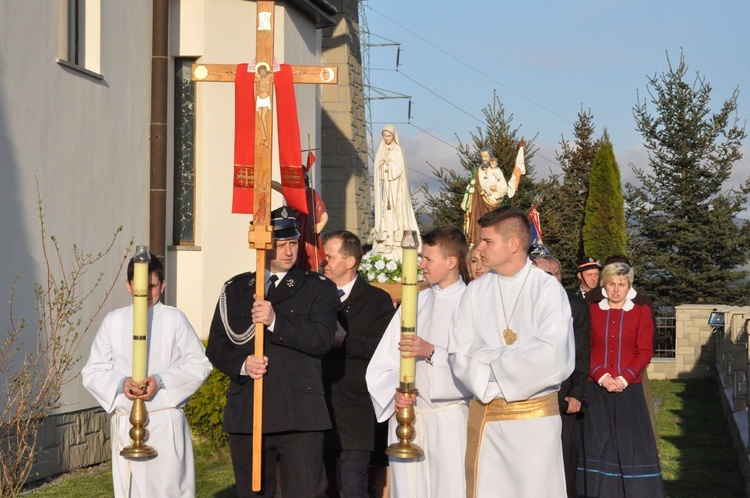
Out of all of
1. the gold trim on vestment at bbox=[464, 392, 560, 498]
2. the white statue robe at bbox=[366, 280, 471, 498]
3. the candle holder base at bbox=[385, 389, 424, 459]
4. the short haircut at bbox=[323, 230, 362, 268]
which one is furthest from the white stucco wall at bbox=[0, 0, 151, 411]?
the gold trim on vestment at bbox=[464, 392, 560, 498]

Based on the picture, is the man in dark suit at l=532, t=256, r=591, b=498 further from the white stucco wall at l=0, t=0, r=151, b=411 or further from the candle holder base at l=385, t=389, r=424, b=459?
the white stucco wall at l=0, t=0, r=151, b=411

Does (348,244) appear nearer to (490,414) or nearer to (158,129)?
(490,414)

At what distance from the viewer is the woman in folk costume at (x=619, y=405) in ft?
28.5

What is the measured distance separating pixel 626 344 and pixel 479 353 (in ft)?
11.6

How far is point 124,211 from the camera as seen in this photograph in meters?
12.9

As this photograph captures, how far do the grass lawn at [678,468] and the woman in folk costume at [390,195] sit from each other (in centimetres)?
476

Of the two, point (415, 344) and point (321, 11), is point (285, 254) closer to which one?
point (415, 344)

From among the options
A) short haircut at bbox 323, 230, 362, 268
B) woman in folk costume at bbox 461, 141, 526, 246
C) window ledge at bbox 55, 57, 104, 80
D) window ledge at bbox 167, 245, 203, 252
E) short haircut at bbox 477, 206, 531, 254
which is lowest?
window ledge at bbox 167, 245, 203, 252

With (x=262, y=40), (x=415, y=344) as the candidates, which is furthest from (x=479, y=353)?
(x=262, y=40)

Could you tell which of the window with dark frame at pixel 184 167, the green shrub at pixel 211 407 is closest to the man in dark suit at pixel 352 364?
the green shrub at pixel 211 407

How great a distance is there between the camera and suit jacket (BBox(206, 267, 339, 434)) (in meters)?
6.30

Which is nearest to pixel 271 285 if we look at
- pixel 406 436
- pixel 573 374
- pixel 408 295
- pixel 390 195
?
pixel 408 295

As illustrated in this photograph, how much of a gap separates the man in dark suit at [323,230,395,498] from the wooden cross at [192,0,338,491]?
154cm

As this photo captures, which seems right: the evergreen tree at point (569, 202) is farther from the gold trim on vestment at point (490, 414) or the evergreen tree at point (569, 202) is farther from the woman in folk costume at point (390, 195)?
the gold trim on vestment at point (490, 414)
